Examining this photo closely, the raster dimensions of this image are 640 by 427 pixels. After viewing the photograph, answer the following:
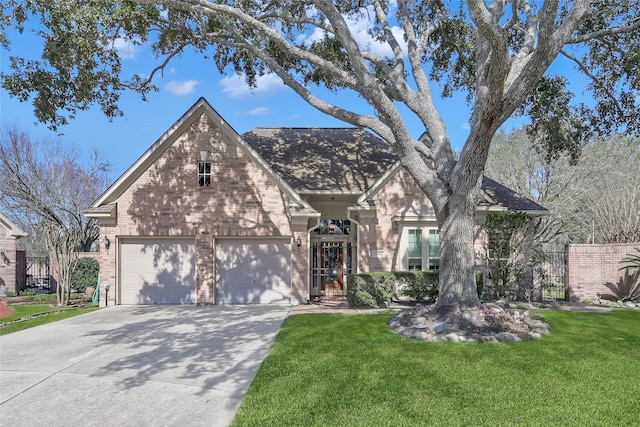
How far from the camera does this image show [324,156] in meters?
18.6

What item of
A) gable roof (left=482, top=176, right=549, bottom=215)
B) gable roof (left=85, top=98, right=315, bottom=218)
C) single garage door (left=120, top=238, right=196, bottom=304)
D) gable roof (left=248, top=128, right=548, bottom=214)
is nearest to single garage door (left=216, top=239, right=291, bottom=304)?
single garage door (left=120, top=238, right=196, bottom=304)

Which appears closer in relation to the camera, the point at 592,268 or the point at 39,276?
the point at 592,268

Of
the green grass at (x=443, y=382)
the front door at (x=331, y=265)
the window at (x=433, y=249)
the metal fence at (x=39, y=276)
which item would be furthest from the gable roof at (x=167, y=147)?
the metal fence at (x=39, y=276)

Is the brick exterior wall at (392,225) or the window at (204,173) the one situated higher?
the window at (204,173)

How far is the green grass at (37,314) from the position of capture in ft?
36.2

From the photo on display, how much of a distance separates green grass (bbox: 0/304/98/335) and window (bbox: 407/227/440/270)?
10626mm

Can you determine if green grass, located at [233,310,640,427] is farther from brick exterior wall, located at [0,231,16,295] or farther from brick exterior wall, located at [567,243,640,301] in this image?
brick exterior wall, located at [0,231,16,295]

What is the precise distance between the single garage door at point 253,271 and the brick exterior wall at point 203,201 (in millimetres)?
371

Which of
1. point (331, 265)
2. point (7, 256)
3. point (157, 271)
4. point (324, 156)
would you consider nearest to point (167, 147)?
point (157, 271)

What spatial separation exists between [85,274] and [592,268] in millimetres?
20517

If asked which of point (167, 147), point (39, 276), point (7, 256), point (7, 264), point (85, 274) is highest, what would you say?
point (167, 147)

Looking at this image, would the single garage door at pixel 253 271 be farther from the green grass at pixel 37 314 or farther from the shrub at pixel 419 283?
the green grass at pixel 37 314

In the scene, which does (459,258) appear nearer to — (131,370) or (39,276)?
(131,370)

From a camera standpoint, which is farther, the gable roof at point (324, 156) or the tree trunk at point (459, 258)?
the gable roof at point (324, 156)
